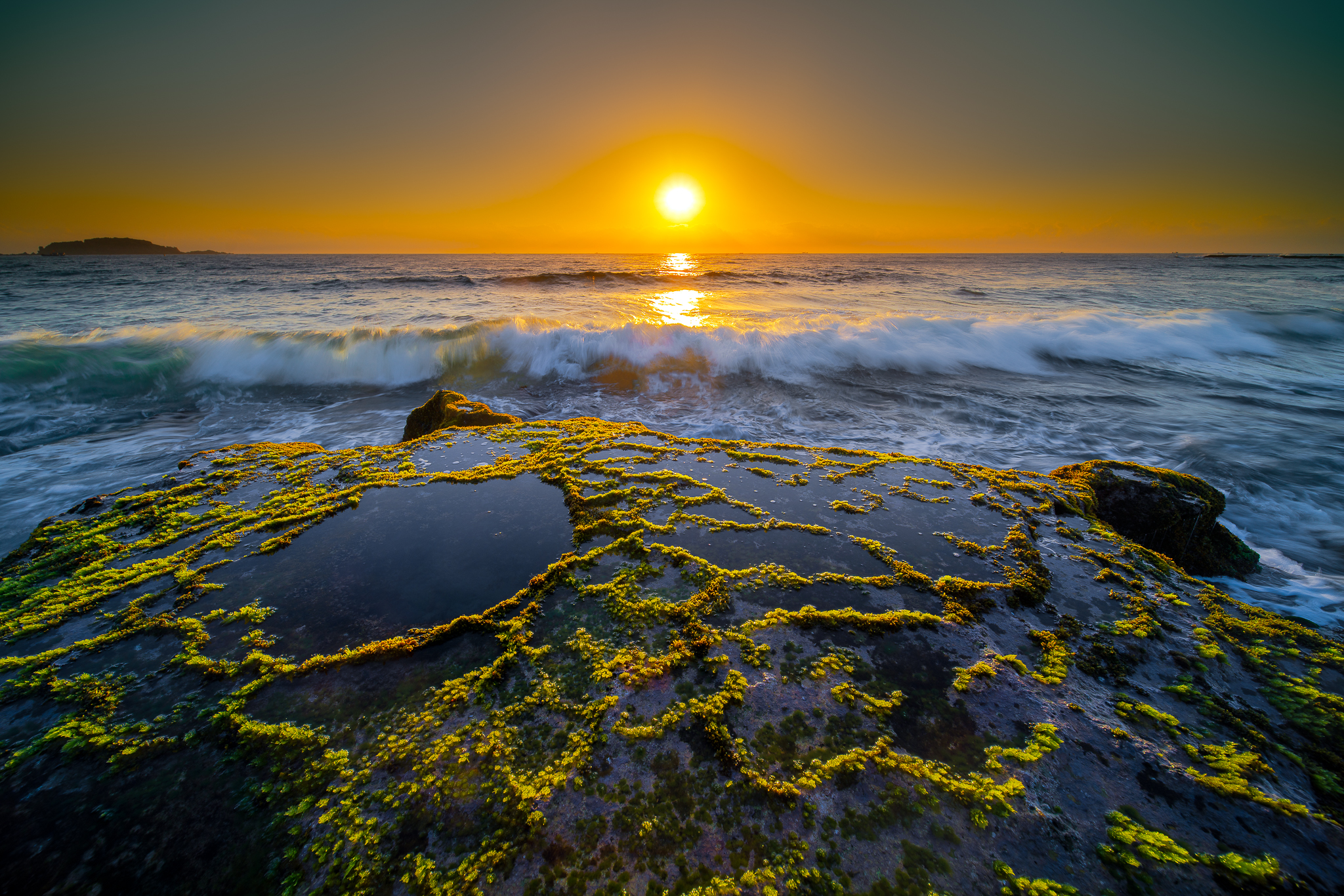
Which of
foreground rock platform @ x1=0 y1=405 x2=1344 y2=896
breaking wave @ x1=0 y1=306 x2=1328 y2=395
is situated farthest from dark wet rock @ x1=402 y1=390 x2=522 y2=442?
breaking wave @ x1=0 y1=306 x2=1328 y2=395

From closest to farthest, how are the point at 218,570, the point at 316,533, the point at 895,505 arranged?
the point at 218,570 < the point at 316,533 < the point at 895,505

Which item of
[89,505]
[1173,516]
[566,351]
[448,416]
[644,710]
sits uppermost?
[566,351]

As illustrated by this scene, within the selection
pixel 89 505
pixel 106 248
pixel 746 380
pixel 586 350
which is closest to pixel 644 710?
pixel 89 505

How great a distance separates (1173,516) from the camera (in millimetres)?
4754

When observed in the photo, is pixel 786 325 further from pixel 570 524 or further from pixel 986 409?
pixel 570 524

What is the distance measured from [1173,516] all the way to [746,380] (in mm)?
8473

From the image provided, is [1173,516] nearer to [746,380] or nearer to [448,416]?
[746,380]

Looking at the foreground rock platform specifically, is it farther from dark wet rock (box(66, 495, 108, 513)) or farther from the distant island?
the distant island

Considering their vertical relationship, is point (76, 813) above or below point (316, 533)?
below

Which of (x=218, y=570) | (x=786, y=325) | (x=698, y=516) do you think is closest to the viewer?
(x=218, y=570)

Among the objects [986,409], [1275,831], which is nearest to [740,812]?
[1275,831]

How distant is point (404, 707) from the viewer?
233cm

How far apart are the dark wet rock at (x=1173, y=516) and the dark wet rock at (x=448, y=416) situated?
7.42 meters

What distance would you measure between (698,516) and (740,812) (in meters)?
2.42
